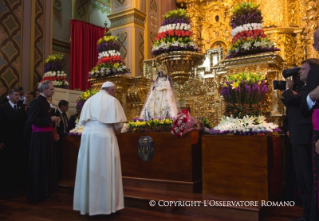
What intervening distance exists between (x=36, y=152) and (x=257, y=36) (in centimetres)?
448

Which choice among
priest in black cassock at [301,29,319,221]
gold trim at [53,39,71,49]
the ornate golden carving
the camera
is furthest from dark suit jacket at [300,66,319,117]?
gold trim at [53,39,71,49]

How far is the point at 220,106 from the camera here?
680cm

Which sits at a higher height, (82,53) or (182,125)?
(82,53)

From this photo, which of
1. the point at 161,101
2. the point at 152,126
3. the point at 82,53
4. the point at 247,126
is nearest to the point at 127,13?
the point at 82,53

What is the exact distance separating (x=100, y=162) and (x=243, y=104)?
87.8 inches

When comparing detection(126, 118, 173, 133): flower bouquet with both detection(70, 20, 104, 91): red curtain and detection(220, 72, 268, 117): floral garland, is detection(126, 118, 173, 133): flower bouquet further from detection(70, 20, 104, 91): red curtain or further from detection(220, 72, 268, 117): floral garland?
detection(70, 20, 104, 91): red curtain

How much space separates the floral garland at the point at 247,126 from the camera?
4160 millimetres

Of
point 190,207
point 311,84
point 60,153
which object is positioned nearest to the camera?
point 311,84

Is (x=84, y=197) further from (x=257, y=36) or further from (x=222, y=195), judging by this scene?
(x=257, y=36)

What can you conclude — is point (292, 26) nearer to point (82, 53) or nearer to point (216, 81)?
point (216, 81)

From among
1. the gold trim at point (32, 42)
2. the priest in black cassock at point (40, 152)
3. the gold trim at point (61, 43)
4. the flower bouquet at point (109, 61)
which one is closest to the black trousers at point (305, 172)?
the priest in black cassock at point (40, 152)

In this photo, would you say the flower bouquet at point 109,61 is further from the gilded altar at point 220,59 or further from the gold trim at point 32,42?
the gold trim at point 32,42

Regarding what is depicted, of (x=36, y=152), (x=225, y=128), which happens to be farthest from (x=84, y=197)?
(x=225, y=128)

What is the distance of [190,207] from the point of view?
4051mm
